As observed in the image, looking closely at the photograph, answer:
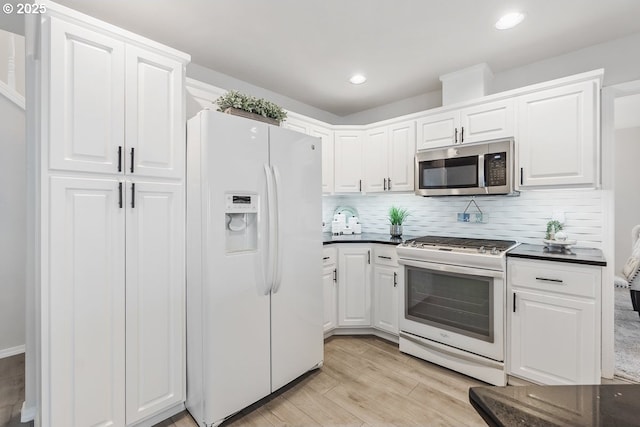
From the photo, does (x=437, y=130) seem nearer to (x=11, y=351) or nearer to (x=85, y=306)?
(x=85, y=306)

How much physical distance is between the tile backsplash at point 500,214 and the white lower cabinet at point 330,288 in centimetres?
89

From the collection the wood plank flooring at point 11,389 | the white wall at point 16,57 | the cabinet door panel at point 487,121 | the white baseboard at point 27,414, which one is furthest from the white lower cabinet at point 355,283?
the white wall at point 16,57

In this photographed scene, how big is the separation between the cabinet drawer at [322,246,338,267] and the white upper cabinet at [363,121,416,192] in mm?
907

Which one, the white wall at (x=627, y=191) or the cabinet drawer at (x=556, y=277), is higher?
the white wall at (x=627, y=191)

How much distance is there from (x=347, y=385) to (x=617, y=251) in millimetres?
5234

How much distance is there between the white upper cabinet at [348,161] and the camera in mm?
3455

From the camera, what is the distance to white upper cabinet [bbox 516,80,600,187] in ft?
6.98

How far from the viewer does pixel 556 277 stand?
2021 mm

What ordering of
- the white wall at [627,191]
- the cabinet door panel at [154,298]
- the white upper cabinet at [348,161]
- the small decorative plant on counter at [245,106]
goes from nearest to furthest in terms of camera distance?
the cabinet door panel at [154,298], the small decorative plant on counter at [245,106], the white upper cabinet at [348,161], the white wall at [627,191]

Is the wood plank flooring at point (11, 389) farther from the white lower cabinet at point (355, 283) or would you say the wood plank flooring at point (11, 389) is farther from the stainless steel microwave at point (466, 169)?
the stainless steel microwave at point (466, 169)

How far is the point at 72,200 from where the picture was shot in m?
1.49

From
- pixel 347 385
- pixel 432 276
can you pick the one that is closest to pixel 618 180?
pixel 432 276

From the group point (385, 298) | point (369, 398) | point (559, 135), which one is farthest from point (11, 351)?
point (559, 135)

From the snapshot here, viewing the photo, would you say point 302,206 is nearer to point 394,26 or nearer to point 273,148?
point 273,148
